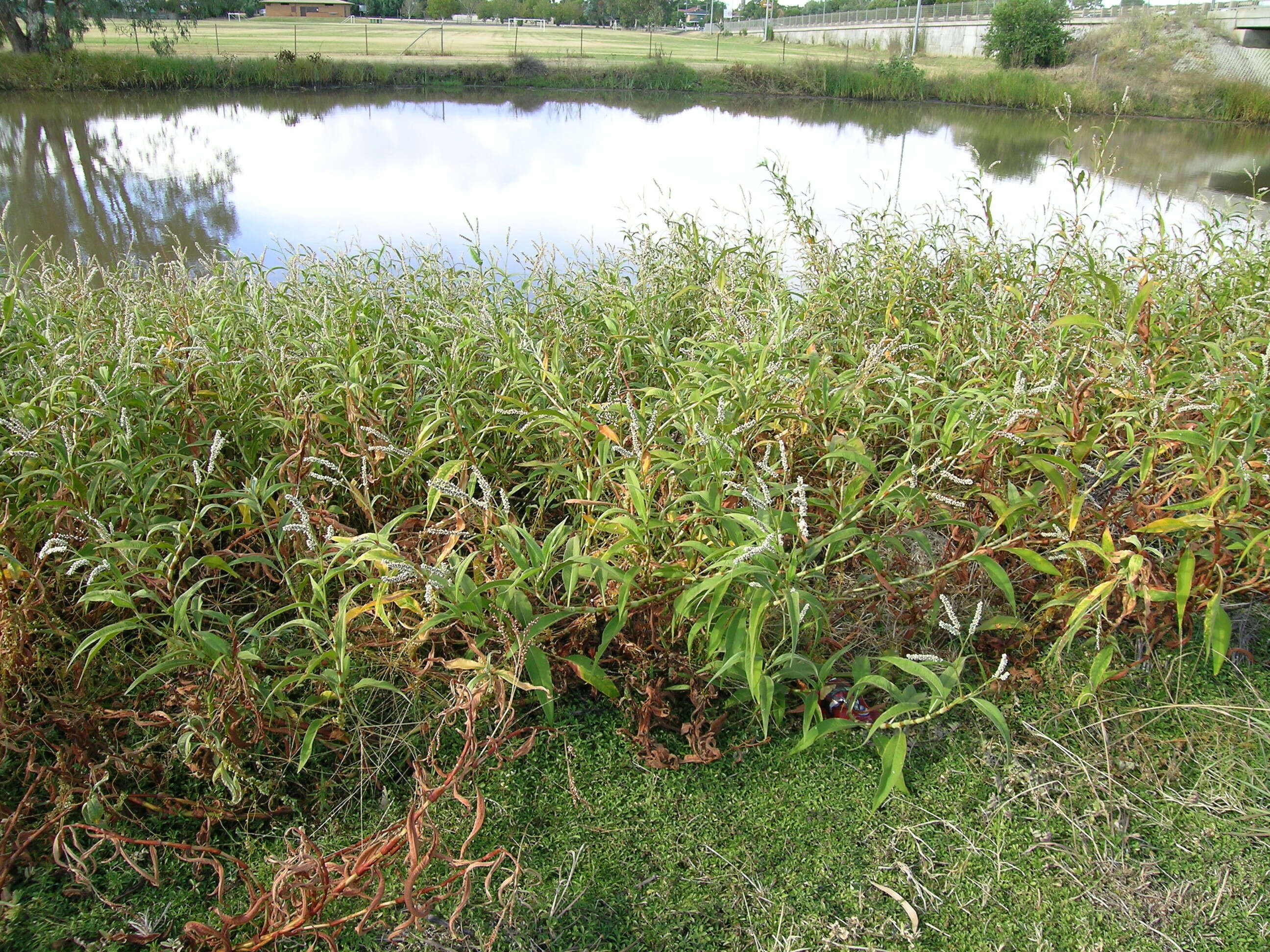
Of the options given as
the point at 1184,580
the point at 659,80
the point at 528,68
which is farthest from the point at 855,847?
the point at 528,68

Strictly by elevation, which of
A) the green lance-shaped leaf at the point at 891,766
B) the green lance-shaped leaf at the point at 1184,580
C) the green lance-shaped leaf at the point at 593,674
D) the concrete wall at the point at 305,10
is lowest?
the green lance-shaped leaf at the point at 891,766

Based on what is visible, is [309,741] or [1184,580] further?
[1184,580]

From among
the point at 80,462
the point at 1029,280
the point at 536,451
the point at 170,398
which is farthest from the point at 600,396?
the point at 1029,280

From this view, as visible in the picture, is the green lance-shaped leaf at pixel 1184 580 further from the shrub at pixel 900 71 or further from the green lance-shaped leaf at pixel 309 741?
the shrub at pixel 900 71

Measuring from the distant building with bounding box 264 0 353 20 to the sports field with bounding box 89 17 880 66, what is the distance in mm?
8083

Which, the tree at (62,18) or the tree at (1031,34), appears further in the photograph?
the tree at (1031,34)

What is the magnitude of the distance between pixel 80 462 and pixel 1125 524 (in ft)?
7.98

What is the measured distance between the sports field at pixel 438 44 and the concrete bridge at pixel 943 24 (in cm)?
375

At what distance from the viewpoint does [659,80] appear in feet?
71.2

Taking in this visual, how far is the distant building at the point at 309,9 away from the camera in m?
55.3

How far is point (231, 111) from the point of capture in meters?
15.2

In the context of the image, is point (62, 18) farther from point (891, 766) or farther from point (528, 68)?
point (891, 766)

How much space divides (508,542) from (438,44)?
106 ft

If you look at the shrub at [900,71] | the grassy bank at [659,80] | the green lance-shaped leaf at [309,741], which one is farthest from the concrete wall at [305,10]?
the green lance-shaped leaf at [309,741]
